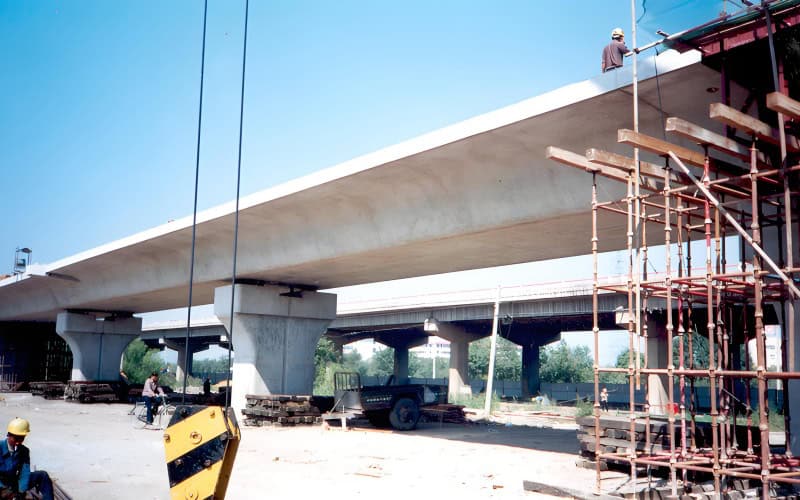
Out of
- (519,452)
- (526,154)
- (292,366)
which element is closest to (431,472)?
(519,452)

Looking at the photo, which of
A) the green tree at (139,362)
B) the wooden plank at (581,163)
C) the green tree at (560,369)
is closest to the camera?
the wooden plank at (581,163)

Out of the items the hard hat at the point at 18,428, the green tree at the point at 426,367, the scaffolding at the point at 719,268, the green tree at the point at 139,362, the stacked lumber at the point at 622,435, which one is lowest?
the green tree at the point at 426,367

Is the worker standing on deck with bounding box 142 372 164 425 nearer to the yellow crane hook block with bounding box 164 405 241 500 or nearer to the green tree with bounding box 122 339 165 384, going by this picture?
the yellow crane hook block with bounding box 164 405 241 500

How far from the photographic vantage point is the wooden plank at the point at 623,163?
8398 mm

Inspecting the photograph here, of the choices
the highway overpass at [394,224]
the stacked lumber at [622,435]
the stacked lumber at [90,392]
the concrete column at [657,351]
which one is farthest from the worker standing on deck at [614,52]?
the concrete column at [657,351]

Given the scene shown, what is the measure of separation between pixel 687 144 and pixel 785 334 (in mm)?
3081

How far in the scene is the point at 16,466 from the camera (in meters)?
6.96

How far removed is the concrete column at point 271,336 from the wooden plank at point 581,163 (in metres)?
13.3

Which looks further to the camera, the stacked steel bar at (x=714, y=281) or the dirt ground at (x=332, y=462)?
the dirt ground at (x=332, y=462)

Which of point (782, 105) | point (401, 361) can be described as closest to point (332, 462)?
point (782, 105)

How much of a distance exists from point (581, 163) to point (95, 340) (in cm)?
3048

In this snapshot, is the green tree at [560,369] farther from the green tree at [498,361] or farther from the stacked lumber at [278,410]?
the stacked lumber at [278,410]

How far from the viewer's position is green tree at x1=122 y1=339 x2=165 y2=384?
240ft

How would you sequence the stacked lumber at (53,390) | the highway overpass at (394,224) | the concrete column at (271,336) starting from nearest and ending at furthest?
the highway overpass at (394,224), the concrete column at (271,336), the stacked lumber at (53,390)
